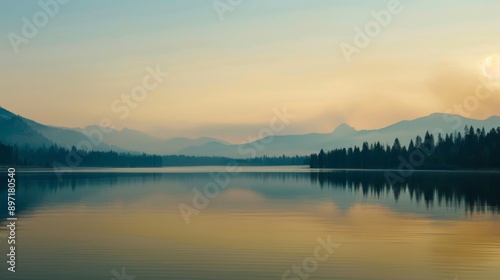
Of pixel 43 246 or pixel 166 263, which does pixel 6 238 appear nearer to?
pixel 43 246

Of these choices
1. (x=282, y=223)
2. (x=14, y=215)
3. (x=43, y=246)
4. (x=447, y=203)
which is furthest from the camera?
(x=447, y=203)

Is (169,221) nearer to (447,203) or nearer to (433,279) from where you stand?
(433,279)

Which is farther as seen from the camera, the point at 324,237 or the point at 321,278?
the point at 324,237

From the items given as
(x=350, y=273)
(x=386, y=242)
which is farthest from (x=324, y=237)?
(x=350, y=273)

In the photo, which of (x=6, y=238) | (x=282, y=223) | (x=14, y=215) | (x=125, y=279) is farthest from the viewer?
(x=14, y=215)

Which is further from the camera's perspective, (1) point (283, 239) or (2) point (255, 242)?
(1) point (283, 239)

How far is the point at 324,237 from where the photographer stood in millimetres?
36688

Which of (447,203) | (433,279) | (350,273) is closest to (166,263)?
(350,273)

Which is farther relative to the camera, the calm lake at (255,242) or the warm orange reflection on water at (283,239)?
the warm orange reflection on water at (283,239)

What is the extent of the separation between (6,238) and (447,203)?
1700 inches

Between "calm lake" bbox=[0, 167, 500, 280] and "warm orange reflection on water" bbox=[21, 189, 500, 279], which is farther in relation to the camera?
"warm orange reflection on water" bbox=[21, 189, 500, 279]

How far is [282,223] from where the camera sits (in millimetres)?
43875

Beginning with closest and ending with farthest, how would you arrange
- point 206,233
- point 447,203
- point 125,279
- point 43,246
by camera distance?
1. point 125,279
2. point 43,246
3. point 206,233
4. point 447,203

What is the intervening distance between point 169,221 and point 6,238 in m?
13.1
